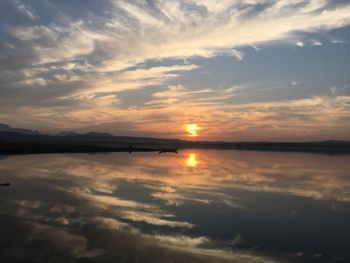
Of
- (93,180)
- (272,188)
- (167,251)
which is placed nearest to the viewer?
(167,251)

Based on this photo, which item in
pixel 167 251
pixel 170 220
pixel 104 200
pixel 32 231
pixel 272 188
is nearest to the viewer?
pixel 167 251

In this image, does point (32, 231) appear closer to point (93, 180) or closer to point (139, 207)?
point (139, 207)

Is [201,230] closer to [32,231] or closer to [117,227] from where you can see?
[117,227]

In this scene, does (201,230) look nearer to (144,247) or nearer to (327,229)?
(144,247)

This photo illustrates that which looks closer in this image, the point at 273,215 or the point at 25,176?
the point at 273,215

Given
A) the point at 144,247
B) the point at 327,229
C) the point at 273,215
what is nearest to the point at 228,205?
the point at 273,215

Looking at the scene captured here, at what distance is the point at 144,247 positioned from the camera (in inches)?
580

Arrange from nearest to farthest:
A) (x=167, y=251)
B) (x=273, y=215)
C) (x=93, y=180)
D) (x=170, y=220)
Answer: (x=167, y=251) → (x=170, y=220) → (x=273, y=215) → (x=93, y=180)

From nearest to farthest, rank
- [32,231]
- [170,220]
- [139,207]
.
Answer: [32,231] → [170,220] → [139,207]

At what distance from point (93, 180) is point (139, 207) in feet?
46.0

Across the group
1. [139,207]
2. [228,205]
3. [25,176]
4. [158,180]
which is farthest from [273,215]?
[25,176]

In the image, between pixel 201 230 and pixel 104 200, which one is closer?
pixel 201 230

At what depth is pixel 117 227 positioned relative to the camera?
17.8m

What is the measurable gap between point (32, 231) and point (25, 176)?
2230cm
